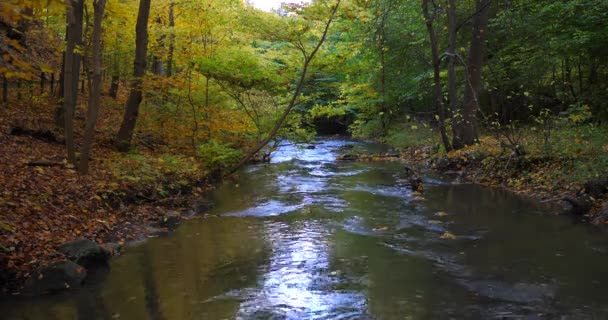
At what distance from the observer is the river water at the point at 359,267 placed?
6055mm

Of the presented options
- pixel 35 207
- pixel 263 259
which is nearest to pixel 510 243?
pixel 263 259

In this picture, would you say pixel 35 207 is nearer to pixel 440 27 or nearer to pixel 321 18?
pixel 321 18

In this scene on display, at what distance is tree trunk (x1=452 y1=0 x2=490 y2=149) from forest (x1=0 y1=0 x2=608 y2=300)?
0.06 m

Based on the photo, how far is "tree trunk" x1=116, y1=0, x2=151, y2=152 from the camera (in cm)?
1322

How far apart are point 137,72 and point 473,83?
1202cm

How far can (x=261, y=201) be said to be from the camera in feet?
43.5

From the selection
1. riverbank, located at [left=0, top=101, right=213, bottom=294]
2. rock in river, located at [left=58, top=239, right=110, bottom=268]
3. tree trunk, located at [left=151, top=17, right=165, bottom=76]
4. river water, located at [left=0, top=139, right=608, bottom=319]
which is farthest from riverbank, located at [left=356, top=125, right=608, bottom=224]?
tree trunk, located at [left=151, top=17, right=165, bottom=76]

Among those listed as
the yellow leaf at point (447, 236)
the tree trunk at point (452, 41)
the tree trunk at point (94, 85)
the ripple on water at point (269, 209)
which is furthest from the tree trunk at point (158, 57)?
the yellow leaf at point (447, 236)

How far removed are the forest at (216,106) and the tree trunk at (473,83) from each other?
60 millimetres

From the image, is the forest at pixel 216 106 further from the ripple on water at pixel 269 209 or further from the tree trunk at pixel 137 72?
the ripple on water at pixel 269 209

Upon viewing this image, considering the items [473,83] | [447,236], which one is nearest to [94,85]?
[447,236]

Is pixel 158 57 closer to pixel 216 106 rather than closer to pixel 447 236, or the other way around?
pixel 216 106

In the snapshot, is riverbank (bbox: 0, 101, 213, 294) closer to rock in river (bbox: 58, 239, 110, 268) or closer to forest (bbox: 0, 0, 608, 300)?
forest (bbox: 0, 0, 608, 300)

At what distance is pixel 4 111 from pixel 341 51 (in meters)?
10.4
